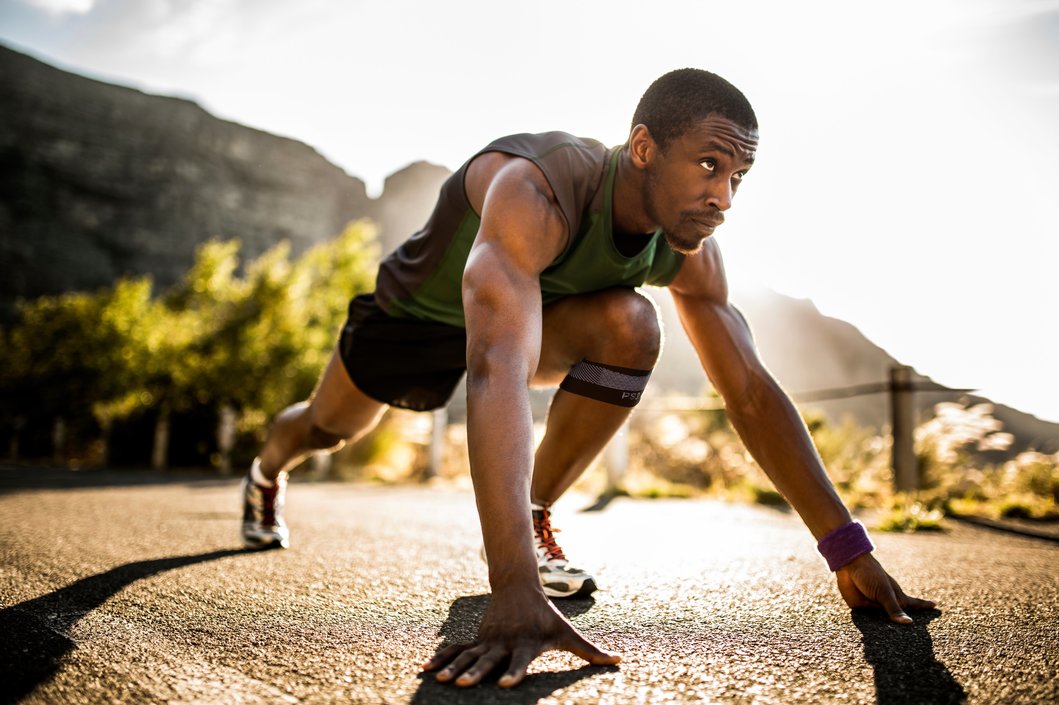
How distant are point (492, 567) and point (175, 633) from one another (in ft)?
1.96

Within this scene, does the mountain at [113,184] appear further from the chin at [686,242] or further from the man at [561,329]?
the chin at [686,242]

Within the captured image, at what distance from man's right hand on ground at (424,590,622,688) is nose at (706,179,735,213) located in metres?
0.96

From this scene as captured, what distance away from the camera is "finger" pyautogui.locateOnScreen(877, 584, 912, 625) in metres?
1.44

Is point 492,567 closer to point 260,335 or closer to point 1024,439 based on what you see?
point 260,335

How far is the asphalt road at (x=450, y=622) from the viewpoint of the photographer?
1000 millimetres

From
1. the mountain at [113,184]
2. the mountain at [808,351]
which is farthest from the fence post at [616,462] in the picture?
the mountain at [113,184]

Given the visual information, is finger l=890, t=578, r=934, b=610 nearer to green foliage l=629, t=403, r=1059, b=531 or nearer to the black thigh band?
the black thigh band

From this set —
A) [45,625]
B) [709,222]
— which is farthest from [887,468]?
[45,625]

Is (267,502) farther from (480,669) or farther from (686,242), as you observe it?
(480,669)

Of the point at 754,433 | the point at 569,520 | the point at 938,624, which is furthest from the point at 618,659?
the point at 569,520

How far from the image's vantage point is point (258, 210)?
4209cm

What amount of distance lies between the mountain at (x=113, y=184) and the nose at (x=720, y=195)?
105 ft

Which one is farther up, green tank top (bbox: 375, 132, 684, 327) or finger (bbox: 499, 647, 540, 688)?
green tank top (bbox: 375, 132, 684, 327)

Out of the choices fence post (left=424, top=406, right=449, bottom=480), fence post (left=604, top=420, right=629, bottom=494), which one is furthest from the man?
fence post (left=424, top=406, right=449, bottom=480)
